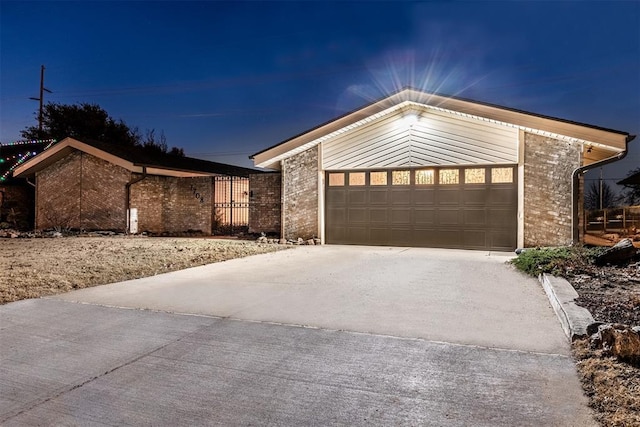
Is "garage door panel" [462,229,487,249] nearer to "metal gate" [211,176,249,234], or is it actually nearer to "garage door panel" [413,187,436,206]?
"garage door panel" [413,187,436,206]

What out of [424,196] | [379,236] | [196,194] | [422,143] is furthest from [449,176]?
[196,194]

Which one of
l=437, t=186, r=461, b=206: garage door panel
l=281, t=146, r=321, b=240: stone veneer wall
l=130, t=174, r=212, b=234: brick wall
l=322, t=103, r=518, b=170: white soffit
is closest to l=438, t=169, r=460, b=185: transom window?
l=437, t=186, r=461, b=206: garage door panel

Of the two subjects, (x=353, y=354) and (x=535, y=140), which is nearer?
(x=353, y=354)

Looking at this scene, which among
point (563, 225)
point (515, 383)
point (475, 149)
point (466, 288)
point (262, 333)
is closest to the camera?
point (515, 383)

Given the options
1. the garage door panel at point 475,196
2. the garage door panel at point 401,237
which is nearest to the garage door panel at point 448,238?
the garage door panel at point 401,237

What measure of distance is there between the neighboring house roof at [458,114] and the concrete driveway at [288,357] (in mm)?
5370

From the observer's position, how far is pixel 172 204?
17328 millimetres

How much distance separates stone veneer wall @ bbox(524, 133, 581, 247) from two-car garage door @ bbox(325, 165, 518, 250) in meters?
0.38

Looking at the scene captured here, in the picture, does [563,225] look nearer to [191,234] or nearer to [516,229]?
[516,229]

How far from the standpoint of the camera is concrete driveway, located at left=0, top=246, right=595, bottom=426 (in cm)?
258

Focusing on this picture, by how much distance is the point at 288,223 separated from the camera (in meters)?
13.4

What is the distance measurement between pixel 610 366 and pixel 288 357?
7.81 feet

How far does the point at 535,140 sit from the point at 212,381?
10.3 metres

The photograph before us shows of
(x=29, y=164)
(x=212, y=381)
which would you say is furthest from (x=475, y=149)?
(x=29, y=164)
